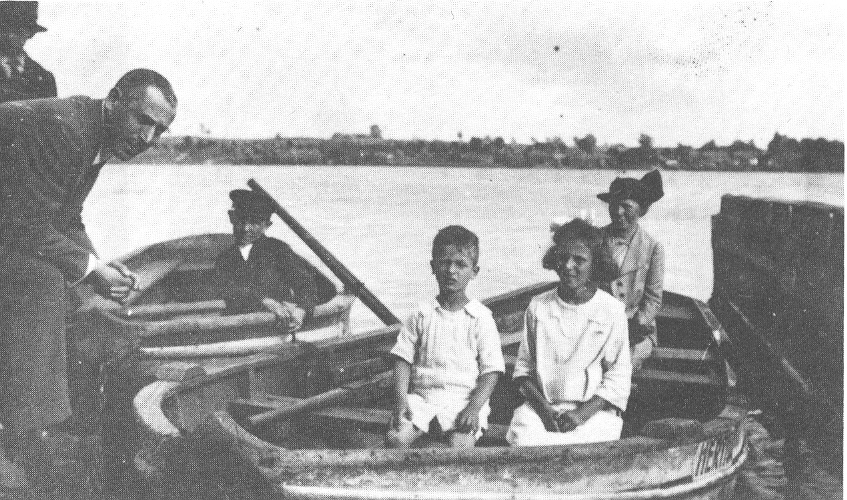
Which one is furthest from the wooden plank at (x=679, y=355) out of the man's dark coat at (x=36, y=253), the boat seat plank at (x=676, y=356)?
the man's dark coat at (x=36, y=253)

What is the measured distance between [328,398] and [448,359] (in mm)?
733

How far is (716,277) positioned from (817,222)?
3.16 m

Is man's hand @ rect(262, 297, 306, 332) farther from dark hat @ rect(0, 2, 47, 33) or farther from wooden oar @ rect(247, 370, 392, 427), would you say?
dark hat @ rect(0, 2, 47, 33)

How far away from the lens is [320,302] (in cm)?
618

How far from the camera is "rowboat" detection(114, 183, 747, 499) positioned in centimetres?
251

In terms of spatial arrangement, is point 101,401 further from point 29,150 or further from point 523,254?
point 523,254

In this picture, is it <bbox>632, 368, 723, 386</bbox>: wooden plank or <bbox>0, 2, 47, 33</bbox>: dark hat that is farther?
<bbox>0, 2, 47, 33</bbox>: dark hat

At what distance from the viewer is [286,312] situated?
16.5 feet

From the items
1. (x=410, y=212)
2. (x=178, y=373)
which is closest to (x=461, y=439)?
(x=178, y=373)

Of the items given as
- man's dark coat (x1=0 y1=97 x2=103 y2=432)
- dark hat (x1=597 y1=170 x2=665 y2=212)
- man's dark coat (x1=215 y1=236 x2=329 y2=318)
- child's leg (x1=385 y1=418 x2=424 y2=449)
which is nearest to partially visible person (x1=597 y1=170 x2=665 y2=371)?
dark hat (x1=597 y1=170 x2=665 y2=212)

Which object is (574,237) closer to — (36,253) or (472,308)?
(472,308)

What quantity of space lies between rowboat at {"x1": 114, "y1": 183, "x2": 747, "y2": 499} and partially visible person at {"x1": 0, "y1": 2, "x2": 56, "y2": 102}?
5.67 ft

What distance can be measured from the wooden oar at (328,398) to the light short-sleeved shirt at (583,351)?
34.8 inches

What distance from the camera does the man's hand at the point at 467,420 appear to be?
2842mm
